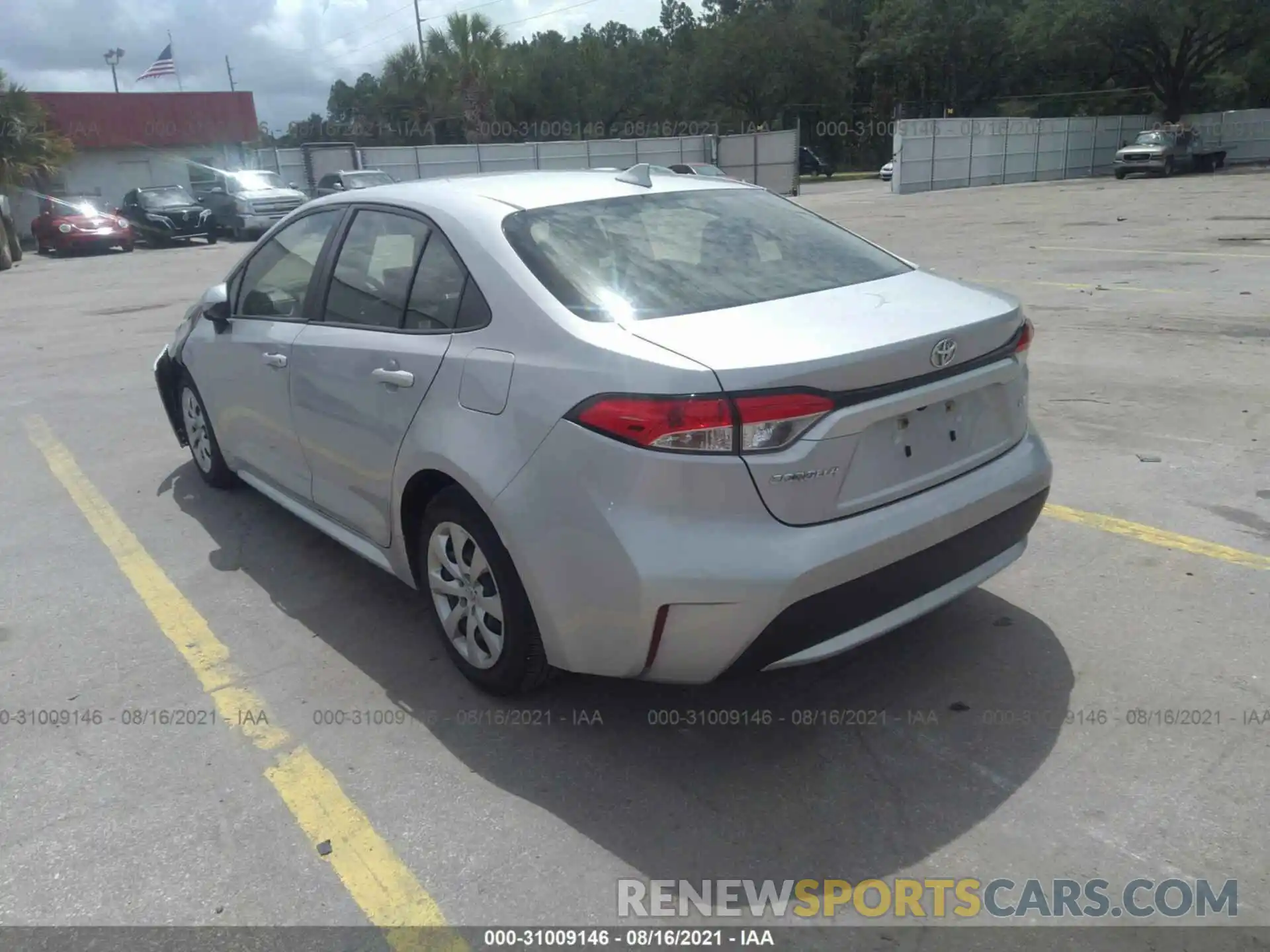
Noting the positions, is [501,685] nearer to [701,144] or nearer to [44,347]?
[44,347]

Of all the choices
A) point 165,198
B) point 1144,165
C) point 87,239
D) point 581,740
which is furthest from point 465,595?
point 1144,165

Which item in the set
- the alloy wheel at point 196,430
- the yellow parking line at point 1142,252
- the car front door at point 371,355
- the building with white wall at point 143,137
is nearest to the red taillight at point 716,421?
the car front door at point 371,355

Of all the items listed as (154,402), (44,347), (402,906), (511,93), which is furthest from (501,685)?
(511,93)

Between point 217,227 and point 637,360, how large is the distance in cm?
2777

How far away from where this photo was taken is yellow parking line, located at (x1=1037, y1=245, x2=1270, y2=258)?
1330 cm

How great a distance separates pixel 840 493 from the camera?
2.78 metres

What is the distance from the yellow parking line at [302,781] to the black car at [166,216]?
23730 mm

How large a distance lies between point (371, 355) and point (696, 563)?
5.33 ft

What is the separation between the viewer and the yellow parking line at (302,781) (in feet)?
8.44

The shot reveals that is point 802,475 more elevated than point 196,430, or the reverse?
point 802,475

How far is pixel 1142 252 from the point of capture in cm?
1413

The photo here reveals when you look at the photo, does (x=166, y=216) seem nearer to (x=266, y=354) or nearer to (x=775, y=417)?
(x=266, y=354)

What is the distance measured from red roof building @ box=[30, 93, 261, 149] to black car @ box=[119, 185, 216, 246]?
8158 millimetres

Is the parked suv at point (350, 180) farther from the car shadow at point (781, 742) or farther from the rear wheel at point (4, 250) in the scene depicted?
the car shadow at point (781, 742)
